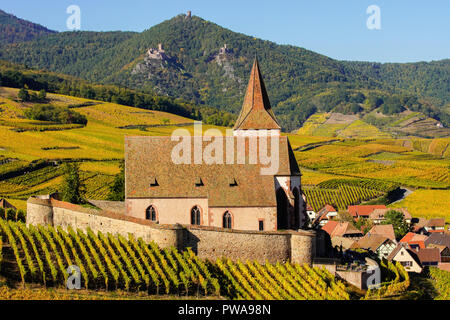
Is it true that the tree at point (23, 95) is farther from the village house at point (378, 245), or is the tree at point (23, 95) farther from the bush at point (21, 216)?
the bush at point (21, 216)

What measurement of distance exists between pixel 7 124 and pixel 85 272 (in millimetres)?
87469

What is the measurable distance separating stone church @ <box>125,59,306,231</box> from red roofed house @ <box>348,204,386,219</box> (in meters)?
47.0

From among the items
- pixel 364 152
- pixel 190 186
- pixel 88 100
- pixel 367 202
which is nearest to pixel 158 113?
pixel 88 100

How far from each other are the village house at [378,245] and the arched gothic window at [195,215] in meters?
25.8

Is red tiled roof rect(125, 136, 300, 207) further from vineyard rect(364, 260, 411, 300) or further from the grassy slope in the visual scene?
the grassy slope

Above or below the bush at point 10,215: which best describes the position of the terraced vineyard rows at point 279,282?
below

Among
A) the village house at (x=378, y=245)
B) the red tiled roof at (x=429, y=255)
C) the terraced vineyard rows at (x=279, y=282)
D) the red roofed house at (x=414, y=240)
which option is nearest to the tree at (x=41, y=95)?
the red roofed house at (x=414, y=240)

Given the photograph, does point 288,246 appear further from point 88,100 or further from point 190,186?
point 88,100

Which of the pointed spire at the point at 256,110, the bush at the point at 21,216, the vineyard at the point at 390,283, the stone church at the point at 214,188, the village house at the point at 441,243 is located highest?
the pointed spire at the point at 256,110

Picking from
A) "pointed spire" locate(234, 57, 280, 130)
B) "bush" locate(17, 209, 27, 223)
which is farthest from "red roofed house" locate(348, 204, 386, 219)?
"bush" locate(17, 209, 27, 223)

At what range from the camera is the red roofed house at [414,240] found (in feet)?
245

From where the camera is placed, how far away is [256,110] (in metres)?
54.8

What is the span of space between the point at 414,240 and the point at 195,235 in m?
42.1

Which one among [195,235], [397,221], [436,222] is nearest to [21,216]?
[195,235]
